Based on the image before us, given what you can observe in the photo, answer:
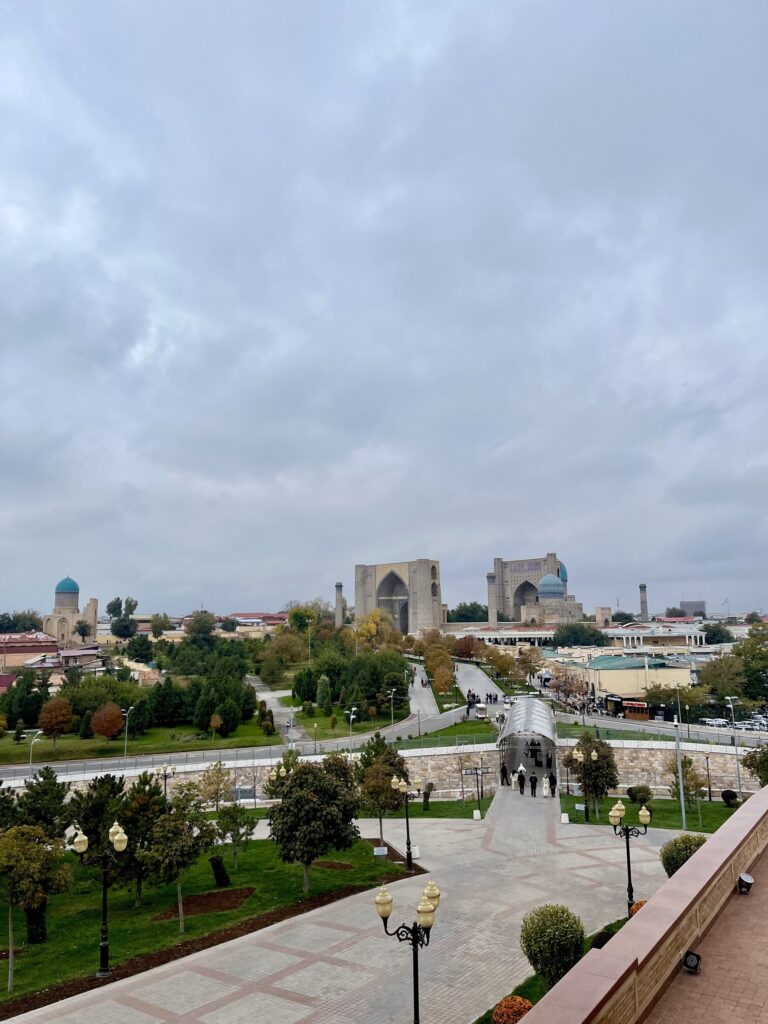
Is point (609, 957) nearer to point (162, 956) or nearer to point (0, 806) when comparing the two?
point (162, 956)

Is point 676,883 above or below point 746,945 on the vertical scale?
above

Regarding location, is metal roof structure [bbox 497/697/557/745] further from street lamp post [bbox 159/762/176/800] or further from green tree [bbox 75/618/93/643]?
green tree [bbox 75/618/93/643]

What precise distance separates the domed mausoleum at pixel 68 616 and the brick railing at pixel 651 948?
103 m

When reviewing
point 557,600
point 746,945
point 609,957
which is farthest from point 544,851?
point 557,600

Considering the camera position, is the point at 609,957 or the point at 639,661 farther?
the point at 639,661

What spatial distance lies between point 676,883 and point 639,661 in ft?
162

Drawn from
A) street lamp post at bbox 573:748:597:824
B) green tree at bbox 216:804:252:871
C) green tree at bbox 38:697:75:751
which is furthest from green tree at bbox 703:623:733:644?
green tree at bbox 216:804:252:871

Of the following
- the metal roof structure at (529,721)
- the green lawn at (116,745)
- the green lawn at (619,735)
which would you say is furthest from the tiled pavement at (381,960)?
the green lawn at (116,745)

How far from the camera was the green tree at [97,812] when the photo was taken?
1830cm

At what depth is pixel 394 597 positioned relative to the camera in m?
113

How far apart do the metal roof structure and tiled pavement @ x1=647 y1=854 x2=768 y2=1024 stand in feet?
72.9

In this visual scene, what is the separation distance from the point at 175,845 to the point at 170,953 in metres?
2.50

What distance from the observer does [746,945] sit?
7.81 metres

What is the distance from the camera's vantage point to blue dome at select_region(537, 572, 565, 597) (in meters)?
115
